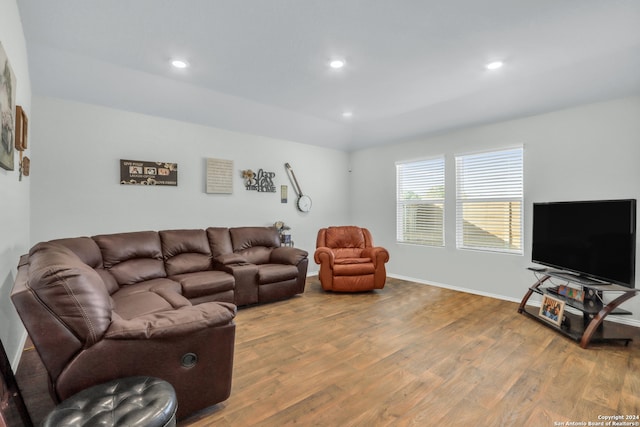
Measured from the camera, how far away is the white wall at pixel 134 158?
3.25 meters

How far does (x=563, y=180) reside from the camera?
3572 mm

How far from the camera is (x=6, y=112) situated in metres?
1.82

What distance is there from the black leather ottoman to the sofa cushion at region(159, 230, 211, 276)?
7.58ft

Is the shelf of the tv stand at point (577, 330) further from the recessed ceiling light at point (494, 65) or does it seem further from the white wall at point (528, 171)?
the recessed ceiling light at point (494, 65)

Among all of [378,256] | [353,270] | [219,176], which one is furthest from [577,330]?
[219,176]

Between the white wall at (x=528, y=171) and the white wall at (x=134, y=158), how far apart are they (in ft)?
5.63

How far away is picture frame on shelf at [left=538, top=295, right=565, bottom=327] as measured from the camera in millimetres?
2924

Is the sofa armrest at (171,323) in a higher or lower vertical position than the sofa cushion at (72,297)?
lower

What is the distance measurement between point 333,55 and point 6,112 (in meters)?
2.46

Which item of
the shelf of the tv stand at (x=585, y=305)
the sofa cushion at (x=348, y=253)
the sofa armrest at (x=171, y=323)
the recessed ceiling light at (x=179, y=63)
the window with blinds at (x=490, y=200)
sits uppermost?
the recessed ceiling light at (x=179, y=63)

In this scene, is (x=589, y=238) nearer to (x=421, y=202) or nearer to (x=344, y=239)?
(x=421, y=202)

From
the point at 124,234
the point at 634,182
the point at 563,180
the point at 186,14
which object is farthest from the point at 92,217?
the point at 634,182

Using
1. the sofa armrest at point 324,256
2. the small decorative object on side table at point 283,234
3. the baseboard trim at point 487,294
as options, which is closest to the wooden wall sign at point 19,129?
the small decorative object on side table at point 283,234

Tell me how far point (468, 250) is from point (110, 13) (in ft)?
15.9
